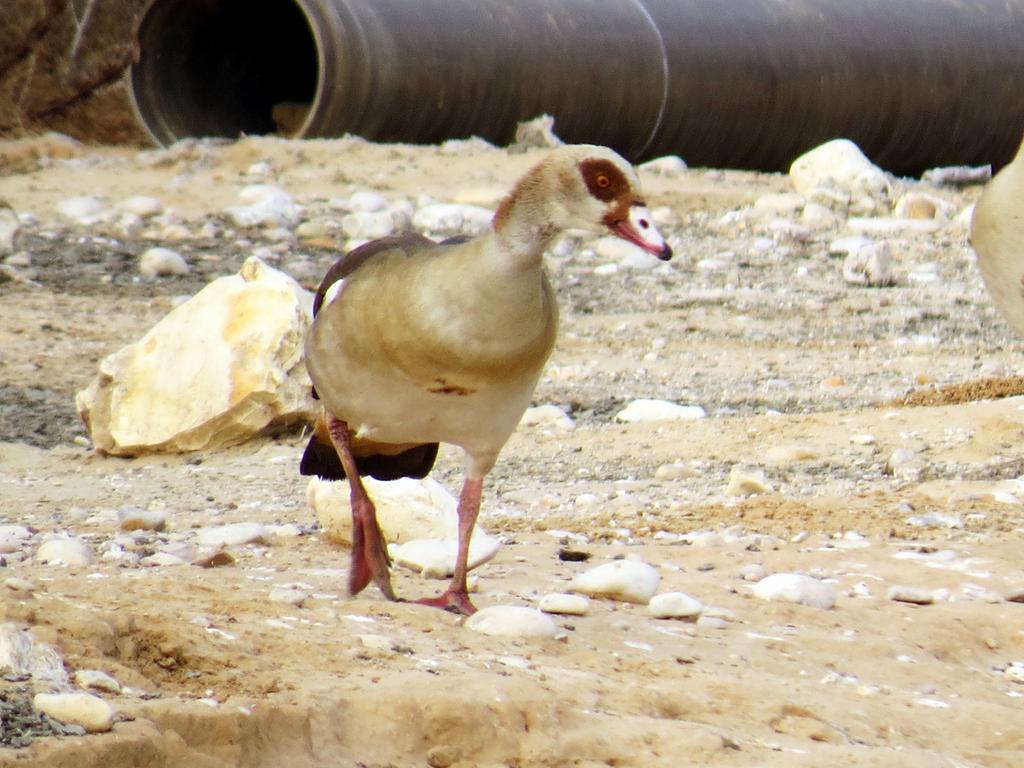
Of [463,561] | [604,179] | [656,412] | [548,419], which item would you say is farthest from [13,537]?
[656,412]

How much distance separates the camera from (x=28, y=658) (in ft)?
10.0

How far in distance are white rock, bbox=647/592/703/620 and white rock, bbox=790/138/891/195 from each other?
7960mm

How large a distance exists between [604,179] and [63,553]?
5.18 feet

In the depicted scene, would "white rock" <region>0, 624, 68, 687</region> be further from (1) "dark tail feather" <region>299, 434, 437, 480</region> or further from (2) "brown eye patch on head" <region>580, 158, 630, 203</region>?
(1) "dark tail feather" <region>299, 434, 437, 480</region>

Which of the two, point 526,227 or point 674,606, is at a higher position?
point 526,227

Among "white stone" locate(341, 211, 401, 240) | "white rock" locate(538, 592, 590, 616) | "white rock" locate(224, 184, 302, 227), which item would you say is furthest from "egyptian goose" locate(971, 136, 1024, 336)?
"white rock" locate(224, 184, 302, 227)

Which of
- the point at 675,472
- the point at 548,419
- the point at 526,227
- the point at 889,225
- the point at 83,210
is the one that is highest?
the point at 526,227

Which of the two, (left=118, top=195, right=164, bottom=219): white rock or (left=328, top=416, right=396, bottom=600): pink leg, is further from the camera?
(left=118, top=195, right=164, bottom=219): white rock

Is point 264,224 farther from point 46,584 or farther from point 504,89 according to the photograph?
point 46,584

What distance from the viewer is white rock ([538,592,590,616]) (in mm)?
4207

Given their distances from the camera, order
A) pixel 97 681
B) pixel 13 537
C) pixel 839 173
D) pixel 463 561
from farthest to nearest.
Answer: pixel 839 173, pixel 13 537, pixel 463 561, pixel 97 681

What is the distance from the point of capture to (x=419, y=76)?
12.1 m

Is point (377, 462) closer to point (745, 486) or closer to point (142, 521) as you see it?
point (142, 521)

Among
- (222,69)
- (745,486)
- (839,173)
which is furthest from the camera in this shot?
(222,69)
